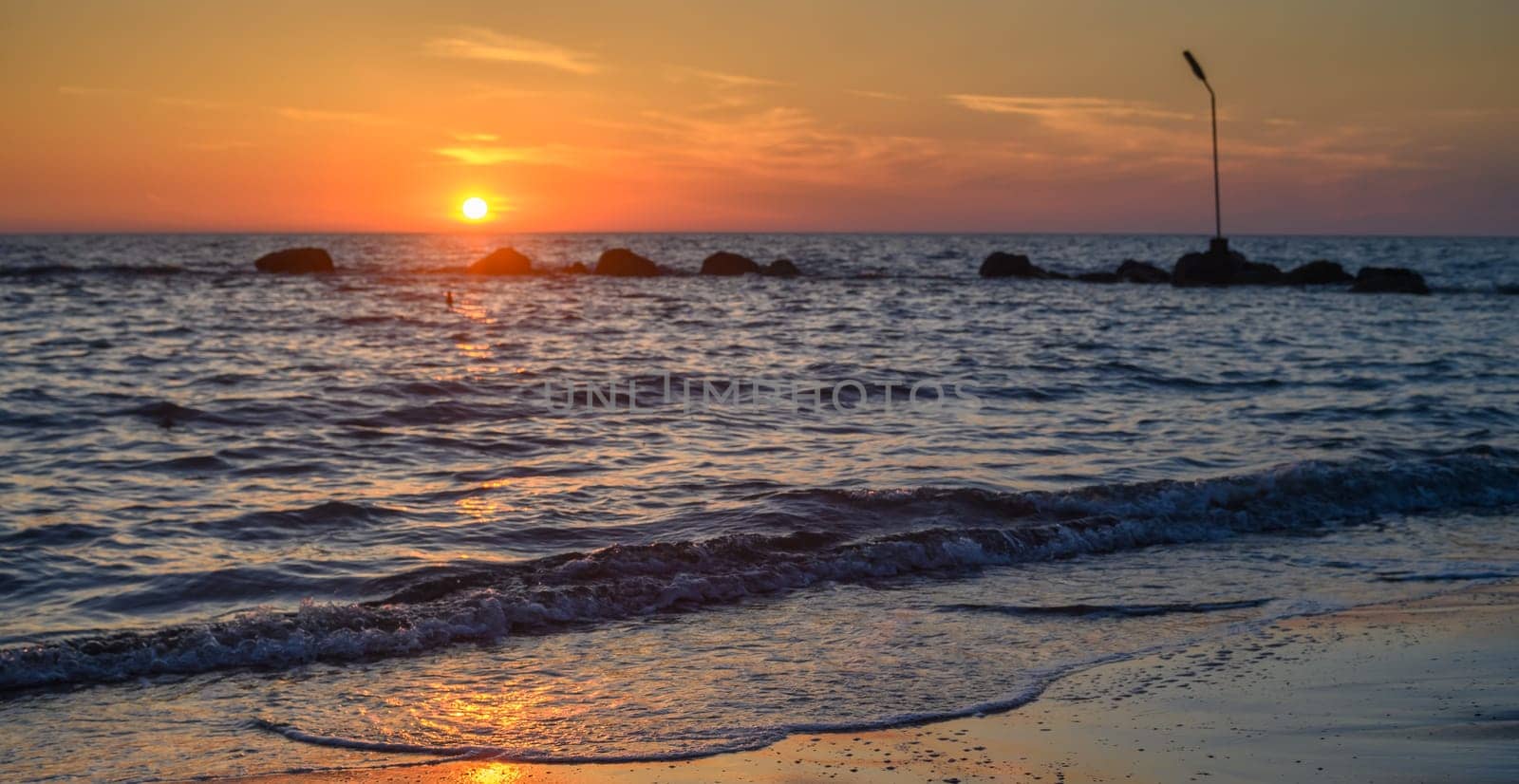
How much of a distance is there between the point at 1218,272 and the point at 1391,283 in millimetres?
5889

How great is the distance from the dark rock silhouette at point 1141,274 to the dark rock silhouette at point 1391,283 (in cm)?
790

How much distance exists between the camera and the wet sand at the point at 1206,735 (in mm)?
4621

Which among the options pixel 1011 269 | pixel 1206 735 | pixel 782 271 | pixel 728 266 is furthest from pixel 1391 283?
pixel 1206 735

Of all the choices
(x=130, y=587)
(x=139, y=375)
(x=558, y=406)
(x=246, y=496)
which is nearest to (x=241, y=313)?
(x=139, y=375)

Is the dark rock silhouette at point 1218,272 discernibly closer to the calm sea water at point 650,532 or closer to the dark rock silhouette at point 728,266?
the dark rock silhouette at point 728,266

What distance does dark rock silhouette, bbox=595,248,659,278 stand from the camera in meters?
57.8

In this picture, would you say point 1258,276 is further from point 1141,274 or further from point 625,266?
point 625,266

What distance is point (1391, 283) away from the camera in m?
41.9

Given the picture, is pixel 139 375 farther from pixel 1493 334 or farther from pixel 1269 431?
pixel 1493 334

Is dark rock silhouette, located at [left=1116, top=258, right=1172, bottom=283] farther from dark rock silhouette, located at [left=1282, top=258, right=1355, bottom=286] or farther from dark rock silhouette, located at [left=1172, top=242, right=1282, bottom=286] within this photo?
dark rock silhouette, located at [left=1282, top=258, right=1355, bottom=286]

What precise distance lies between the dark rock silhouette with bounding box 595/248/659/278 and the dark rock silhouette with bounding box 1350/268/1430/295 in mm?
30654

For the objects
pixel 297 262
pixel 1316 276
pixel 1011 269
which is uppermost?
pixel 297 262

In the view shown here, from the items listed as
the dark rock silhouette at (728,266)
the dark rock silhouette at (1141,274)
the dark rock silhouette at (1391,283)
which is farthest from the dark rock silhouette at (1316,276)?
the dark rock silhouette at (728,266)

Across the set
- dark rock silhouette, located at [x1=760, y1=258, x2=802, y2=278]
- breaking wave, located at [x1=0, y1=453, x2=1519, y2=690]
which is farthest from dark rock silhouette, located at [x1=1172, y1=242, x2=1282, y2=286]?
breaking wave, located at [x1=0, y1=453, x2=1519, y2=690]
